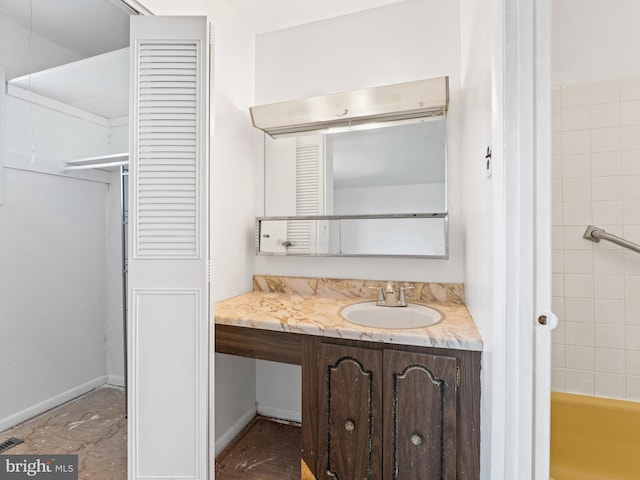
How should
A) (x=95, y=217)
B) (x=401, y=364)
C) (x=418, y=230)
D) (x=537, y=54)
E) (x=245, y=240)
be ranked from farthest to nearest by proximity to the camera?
(x=95, y=217)
(x=245, y=240)
(x=418, y=230)
(x=401, y=364)
(x=537, y=54)

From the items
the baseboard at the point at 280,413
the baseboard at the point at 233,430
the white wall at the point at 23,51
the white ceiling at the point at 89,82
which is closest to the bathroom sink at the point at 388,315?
the baseboard at the point at 280,413

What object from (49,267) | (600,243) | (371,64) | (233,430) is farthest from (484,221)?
(49,267)

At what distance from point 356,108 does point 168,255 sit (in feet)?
4.02

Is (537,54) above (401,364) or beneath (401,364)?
above

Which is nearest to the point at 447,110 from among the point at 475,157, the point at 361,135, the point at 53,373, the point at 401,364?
the point at 361,135

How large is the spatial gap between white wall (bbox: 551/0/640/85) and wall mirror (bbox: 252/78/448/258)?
1.76 feet

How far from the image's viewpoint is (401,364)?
44.9 inches

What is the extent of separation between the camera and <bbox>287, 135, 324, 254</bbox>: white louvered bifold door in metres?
1.86

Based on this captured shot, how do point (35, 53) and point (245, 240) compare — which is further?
point (245, 240)

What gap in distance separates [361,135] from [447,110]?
472 mm

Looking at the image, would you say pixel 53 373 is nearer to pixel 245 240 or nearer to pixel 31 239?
pixel 31 239

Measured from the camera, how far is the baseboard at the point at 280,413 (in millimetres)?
1935

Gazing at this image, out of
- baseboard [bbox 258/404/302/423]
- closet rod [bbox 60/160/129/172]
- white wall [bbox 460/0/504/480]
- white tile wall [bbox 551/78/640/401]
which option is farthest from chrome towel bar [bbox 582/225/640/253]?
closet rod [bbox 60/160/129/172]

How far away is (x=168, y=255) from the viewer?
1221mm
